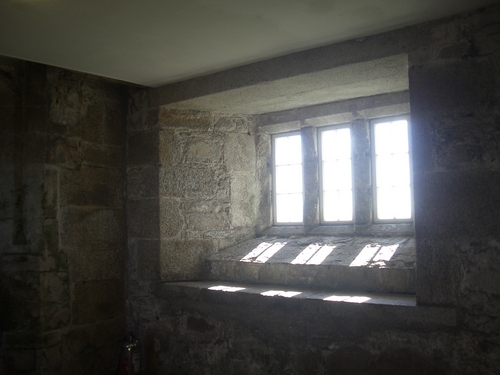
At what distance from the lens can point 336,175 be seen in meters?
3.46

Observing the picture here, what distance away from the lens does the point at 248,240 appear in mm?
3709

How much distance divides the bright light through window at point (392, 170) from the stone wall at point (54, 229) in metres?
1.89

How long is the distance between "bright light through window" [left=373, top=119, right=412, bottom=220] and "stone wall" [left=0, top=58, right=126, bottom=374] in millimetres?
1888

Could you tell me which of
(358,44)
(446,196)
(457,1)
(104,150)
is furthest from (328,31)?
(104,150)

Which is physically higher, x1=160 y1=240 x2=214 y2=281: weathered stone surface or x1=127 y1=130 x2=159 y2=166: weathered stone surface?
x1=127 y1=130 x2=159 y2=166: weathered stone surface

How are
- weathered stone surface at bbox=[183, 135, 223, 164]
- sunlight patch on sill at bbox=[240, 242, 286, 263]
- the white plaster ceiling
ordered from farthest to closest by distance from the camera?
weathered stone surface at bbox=[183, 135, 223, 164], sunlight patch on sill at bbox=[240, 242, 286, 263], the white plaster ceiling

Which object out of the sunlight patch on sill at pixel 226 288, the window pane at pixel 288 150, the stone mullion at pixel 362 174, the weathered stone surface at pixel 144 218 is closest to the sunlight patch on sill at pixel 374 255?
the stone mullion at pixel 362 174

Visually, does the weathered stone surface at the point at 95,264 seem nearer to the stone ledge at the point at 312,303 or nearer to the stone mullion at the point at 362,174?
the stone ledge at the point at 312,303

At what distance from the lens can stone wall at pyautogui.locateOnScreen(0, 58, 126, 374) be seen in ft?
9.94

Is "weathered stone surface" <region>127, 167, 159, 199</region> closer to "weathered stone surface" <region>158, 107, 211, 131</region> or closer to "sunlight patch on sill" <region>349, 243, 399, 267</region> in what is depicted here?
"weathered stone surface" <region>158, 107, 211, 131</region>

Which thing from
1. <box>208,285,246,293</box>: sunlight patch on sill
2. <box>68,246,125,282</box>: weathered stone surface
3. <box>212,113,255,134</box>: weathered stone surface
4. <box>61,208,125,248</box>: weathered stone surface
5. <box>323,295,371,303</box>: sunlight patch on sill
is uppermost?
<box>212,113,255,134</box>: weathered stone surface

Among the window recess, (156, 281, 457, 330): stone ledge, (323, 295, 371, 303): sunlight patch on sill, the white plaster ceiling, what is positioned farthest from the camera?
the window recess

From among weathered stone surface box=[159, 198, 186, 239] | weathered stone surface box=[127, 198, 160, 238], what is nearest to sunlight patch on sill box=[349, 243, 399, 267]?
weathered stone surface box=[159, 198, 186, 239]

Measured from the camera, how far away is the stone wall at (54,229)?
3029mm
